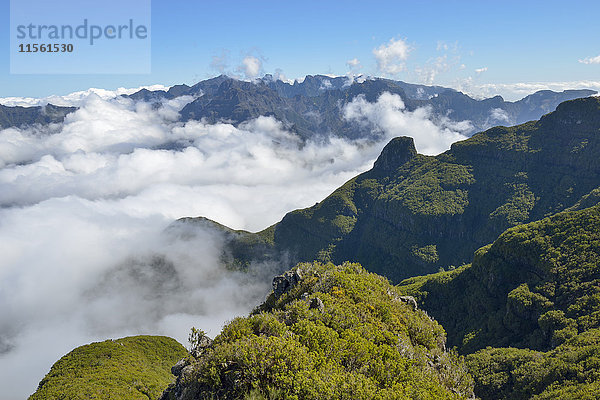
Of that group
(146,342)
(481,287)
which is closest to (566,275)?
(481,287)

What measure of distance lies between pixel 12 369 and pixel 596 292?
279 m

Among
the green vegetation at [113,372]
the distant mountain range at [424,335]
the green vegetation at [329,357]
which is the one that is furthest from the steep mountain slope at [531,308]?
the green vegetation at [113,372]

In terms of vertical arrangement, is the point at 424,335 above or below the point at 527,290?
above

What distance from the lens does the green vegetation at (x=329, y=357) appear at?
74.4 feet

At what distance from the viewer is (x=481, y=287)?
132 meters

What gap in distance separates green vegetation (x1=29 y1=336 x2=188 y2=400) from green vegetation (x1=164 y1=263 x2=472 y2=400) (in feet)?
165

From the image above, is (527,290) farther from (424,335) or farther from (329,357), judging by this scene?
(329,357)

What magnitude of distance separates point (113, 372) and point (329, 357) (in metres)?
78.9

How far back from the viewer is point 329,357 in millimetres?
27906

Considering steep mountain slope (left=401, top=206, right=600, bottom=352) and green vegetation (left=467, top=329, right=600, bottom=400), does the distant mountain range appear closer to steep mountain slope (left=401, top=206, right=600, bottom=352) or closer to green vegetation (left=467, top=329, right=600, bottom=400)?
green vegetation (left=467, top=329, right=600, bottom=400)

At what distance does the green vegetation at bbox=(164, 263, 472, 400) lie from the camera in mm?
22672

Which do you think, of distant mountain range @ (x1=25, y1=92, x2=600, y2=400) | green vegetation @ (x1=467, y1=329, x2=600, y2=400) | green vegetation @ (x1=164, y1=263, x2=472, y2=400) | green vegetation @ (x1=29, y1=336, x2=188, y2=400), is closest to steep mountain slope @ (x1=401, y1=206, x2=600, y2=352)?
distant mountain range @ (x1=25, y1=92, x2=600, y2=400)

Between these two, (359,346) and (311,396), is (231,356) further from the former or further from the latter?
(359,346)

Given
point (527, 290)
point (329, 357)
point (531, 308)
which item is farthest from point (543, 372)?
point (329, 357)
